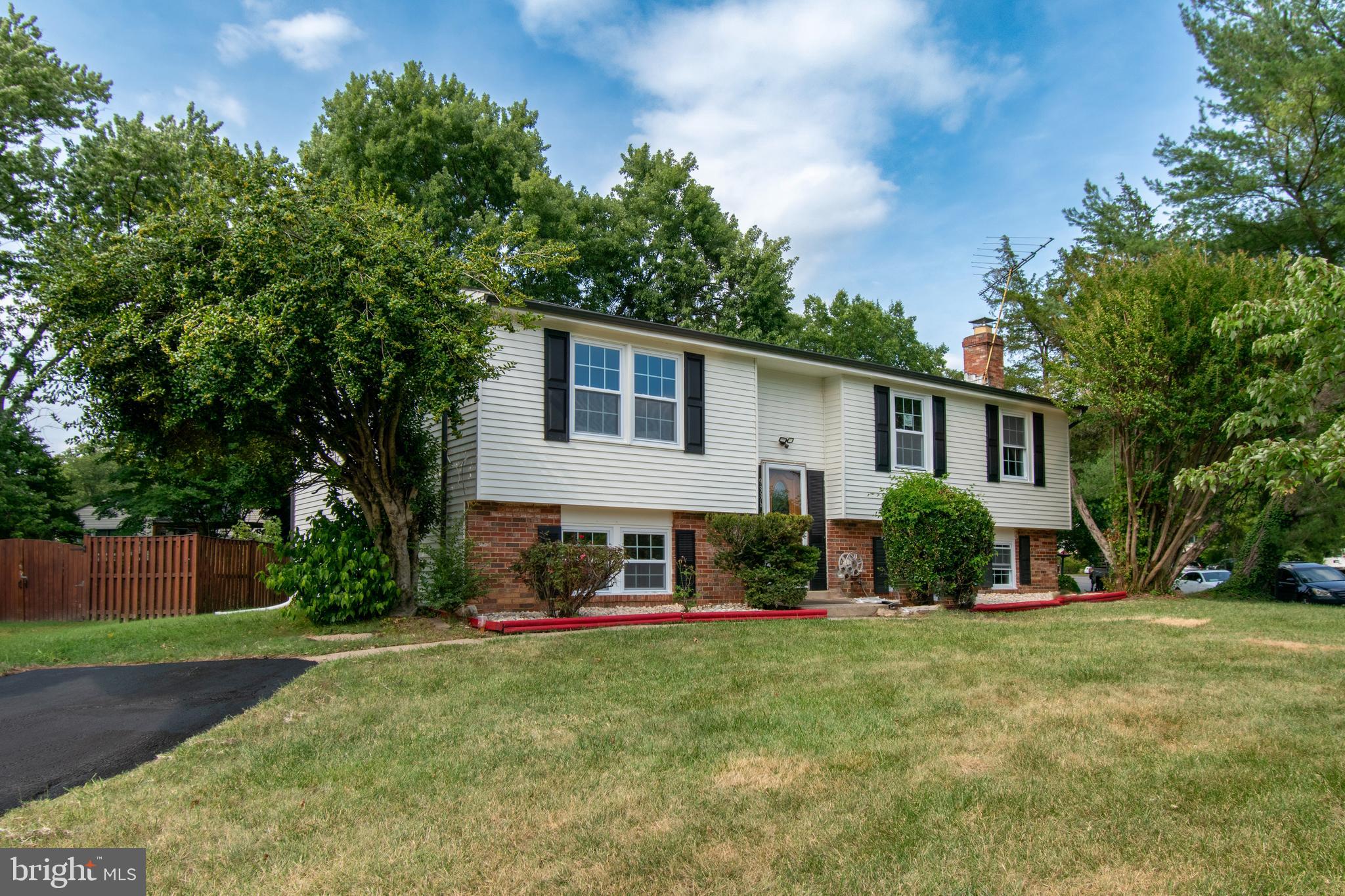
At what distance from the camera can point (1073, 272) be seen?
18.5 m

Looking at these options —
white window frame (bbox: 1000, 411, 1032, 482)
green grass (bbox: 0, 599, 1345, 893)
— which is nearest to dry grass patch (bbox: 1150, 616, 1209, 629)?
green grass (bbox: 0, 599, 1345, 893)

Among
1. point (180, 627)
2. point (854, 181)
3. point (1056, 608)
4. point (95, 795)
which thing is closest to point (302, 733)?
point (95, 795)

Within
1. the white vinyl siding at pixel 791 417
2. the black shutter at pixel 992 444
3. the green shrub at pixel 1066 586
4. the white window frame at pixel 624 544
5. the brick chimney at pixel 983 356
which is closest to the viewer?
the white window frame at pixel 624 544

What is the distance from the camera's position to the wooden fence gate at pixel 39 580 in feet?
49.6

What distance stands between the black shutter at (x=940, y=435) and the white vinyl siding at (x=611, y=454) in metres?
4.47

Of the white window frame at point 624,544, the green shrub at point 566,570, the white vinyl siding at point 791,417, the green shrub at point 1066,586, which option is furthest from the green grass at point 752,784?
the green shrub at point 1066,586

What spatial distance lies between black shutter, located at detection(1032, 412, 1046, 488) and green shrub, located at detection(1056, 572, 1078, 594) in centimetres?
257

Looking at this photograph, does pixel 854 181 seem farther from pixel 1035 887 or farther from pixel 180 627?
pixel 1035 887

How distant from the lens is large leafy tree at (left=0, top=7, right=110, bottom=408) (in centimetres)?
2045

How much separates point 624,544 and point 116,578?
897 centimetres

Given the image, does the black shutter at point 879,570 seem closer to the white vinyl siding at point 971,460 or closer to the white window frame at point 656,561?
the white vinyl siding at point 971,460

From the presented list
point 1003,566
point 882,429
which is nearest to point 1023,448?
point 1003,566

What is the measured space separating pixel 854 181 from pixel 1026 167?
415cm

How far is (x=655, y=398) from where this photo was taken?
13.6m
